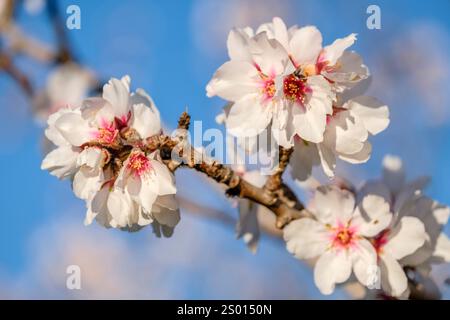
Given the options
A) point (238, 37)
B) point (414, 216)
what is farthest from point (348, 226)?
point (238, 37)

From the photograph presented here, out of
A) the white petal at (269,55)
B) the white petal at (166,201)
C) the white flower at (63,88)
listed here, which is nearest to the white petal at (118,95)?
the white petal at (166,201)

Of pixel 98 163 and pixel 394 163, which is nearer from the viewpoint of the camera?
pixel 98 163

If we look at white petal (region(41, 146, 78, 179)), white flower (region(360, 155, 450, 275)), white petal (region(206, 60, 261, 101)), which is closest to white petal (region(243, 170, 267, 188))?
white flower (region(360, 155, 450, 275))

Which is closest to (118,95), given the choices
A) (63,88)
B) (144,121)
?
(144,121)

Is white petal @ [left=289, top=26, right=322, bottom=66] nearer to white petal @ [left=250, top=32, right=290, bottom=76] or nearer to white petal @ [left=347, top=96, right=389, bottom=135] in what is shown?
white petal @ [left=250, top=32, right=290, bottom=76]

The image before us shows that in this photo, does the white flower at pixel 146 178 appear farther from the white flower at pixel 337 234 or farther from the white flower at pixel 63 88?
the white flower at pixel 63 88
